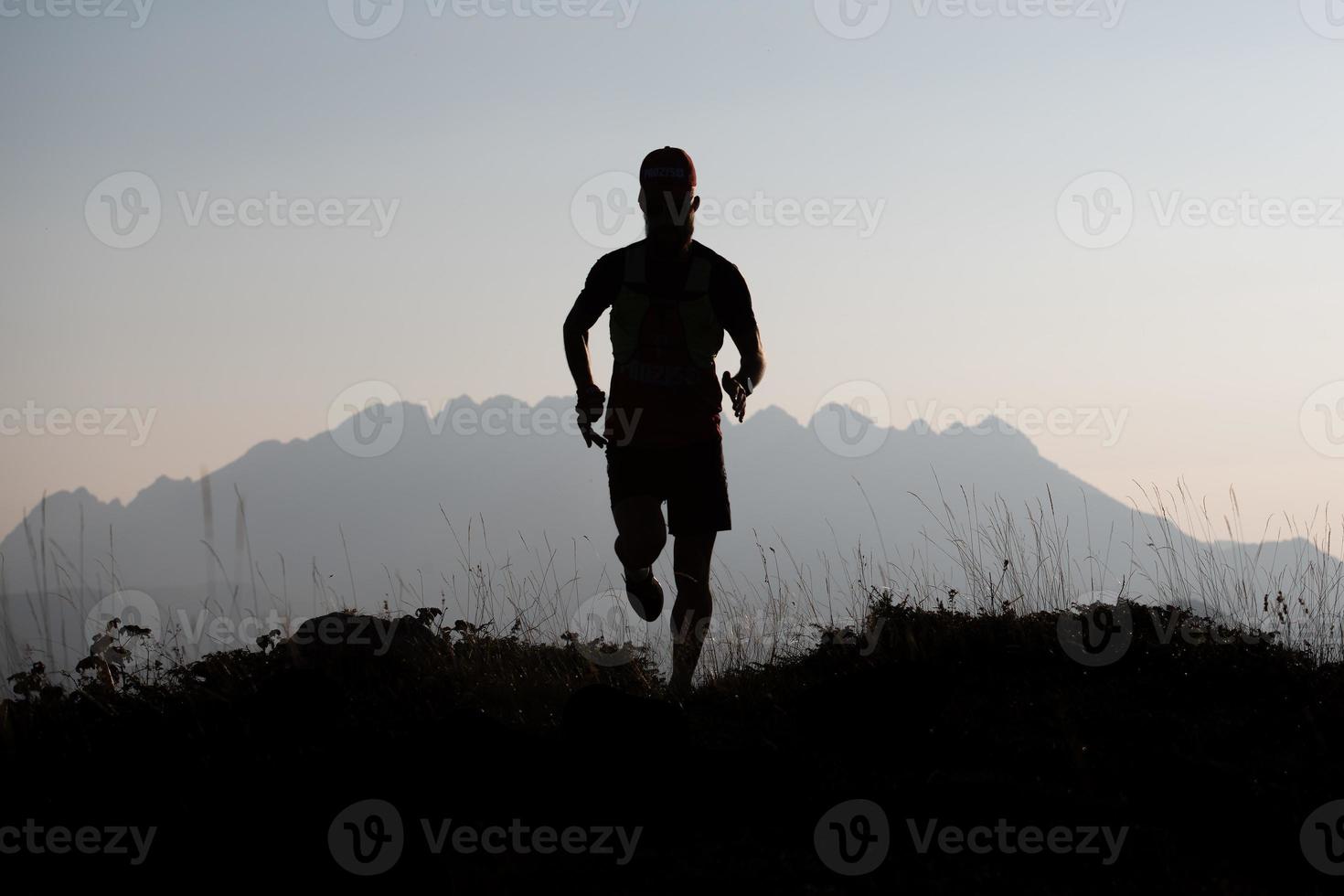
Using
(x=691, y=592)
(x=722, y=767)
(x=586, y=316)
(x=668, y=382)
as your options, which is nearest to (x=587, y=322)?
(x=586, y=316)

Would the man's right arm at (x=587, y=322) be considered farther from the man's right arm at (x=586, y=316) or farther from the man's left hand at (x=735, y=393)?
the man's left hand at (x=735, y=393)

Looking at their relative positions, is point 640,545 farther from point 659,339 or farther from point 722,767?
point 722,767

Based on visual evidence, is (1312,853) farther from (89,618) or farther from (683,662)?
(89,618)

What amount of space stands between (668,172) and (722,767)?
→ 333 cm

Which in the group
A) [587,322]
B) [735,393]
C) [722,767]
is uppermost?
[587,322]

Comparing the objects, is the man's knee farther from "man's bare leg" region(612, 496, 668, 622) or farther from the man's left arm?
the man's left arm

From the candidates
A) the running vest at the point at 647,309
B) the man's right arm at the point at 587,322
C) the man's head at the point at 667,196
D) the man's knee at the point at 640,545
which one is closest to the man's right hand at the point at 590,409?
the man's right arm at the point at 587,322

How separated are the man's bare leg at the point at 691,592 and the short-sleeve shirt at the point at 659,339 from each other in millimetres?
608

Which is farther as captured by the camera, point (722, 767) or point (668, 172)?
point (668, 172)

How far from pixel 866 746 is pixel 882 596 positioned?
2.41 metres

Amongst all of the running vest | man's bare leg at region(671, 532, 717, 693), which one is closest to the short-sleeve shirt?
the running vest

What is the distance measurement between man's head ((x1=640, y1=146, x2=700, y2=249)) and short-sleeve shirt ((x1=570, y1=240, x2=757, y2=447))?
0.38 ft

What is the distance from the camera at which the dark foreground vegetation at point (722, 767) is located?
4.06 metres

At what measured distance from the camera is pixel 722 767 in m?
4.71
